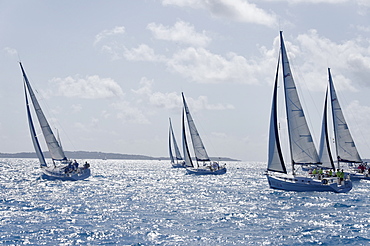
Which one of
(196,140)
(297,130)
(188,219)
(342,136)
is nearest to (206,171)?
(196,140)

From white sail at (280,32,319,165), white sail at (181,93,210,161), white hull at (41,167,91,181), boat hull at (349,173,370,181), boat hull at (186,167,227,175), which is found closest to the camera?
white sail at (280,32,319,165)

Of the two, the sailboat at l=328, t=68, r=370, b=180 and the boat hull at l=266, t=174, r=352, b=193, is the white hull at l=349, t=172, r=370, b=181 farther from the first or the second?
the boat hull at l=266, t=174, r=352, b=193

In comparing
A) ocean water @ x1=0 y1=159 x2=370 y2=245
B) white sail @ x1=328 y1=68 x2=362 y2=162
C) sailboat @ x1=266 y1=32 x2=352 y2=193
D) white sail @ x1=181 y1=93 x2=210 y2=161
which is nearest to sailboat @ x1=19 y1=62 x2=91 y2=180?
ocean water @ x1=0 y1=159 x2=370 y2=245

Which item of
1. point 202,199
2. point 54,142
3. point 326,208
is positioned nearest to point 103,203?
point 202,199

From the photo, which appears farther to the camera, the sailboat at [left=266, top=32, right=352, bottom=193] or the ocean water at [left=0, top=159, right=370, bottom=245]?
the sailboat at [left=266, top=32, right=352, bottom=193]

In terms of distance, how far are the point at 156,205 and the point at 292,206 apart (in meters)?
9.55

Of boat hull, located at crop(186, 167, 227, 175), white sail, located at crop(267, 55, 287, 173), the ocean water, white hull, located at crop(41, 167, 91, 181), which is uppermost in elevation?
white sail, located at crop(267, 55, 287, 173)

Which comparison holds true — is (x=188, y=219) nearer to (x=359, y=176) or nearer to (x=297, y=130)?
(x=297, y=130)

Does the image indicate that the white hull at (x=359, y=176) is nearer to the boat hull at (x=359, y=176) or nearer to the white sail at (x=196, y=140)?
the boat hull at (x=359, y=176)

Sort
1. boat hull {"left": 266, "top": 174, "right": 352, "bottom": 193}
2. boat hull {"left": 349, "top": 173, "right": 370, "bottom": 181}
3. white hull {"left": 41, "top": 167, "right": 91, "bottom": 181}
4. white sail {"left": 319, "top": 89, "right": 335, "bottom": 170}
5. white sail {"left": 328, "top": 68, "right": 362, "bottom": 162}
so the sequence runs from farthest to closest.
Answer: white sail {"left": 328, "top": 68, "right": 362, "bottom": 162} → white hull {"left": 41, "top": 167, "right": 91, "bottom": 181} → boat hull {"left": 349, "top": 173, "right": 370, "bottom": 181} → white sail {"left": 319, "top": 89, "right": 335, "bottom": 170} → boat hull {"left": 266, "top": 174, "right": 352, "bottom": 193}

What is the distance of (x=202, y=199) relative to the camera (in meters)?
37.6

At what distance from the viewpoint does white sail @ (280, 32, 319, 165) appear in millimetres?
42125

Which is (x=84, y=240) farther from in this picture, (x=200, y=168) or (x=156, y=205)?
(x=200, y=168)

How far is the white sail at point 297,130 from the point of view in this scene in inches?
1658
